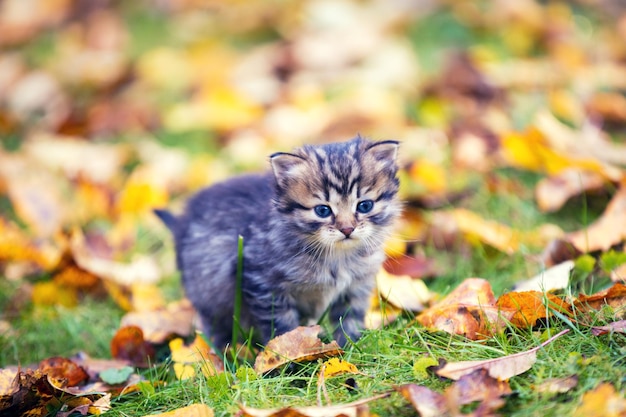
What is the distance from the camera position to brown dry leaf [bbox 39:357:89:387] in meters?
3.10

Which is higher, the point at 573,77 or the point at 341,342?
the point at 573,77

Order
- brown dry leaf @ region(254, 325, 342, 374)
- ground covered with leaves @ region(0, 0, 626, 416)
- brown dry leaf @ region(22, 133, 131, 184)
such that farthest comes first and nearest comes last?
brown dry leaf @ region(22, 133, 131, 184) < brown dry leaf @ region(254, 325, 342, 374) < ground covered with leaves @ region(0, 0, 626, 416)

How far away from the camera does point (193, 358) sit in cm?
318

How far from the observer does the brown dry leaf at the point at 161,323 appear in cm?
353

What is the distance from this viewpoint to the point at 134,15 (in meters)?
7.86

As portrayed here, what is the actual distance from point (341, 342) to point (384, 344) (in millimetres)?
289

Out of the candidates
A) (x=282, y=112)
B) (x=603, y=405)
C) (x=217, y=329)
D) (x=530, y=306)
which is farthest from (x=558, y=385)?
(x=282, y=112)

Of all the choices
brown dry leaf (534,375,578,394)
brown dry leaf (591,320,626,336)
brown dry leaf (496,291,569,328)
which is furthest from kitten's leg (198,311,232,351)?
brown dry leaf (591,320,626,336)

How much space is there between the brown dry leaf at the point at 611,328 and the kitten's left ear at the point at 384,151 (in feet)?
3.79

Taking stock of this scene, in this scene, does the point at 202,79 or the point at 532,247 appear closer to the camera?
the point at 532,247

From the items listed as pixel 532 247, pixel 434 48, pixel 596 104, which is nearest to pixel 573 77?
pixel 596 104

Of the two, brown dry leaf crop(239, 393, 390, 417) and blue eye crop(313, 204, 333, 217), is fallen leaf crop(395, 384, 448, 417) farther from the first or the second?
blue eye crop(313, 204, 333, 217)

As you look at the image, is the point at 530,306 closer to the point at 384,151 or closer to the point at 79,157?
the point at 384,151

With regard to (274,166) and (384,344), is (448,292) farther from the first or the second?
(274,166)
